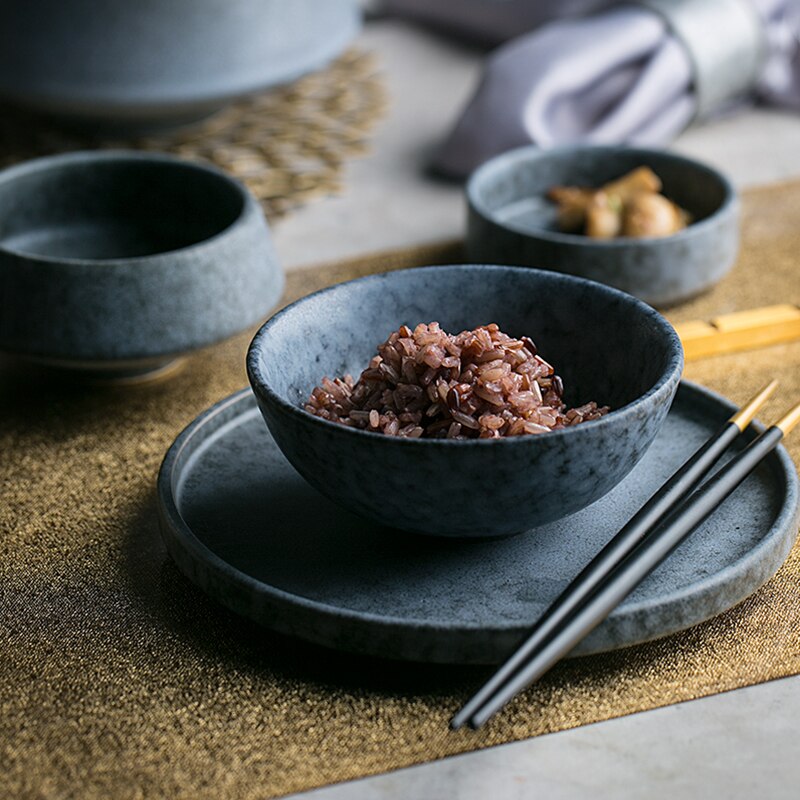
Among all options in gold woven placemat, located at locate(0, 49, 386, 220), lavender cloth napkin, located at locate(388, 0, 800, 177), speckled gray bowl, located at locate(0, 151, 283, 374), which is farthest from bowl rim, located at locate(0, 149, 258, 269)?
lavender cloth napkin, located at locate(388, 0, 800, 177)

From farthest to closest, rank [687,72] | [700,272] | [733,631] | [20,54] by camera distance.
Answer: [687,72]
[20,54]
[700,272]
[733,631]

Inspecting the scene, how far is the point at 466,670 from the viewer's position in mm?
762

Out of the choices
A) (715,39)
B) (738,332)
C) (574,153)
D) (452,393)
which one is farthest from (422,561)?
(715,39)

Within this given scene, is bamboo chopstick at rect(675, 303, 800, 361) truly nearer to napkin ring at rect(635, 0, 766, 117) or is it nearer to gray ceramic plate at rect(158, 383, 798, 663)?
gray ceramic plate at rect(158, 383, 798, 663)

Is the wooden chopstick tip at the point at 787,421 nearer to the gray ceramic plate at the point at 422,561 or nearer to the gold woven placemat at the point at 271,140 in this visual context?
the gray ceramic plate at the point at 422,561

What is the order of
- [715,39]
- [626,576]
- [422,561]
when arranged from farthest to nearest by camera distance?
[715,39] → [422,561] → [626,576]

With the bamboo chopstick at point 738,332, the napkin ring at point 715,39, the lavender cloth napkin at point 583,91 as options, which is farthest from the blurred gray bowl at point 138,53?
the bamboo chopstick at point 738,332

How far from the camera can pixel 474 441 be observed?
0.71 m

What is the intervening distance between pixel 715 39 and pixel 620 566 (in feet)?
4.34

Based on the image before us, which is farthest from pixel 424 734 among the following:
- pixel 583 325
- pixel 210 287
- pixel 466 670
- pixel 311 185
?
pixel 311 185

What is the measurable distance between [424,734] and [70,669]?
0.23 meters

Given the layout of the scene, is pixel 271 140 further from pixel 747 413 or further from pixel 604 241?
pixel 747 413

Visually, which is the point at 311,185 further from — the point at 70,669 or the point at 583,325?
the point at 70,669

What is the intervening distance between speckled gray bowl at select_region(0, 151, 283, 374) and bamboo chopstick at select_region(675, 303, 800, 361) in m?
0.41
